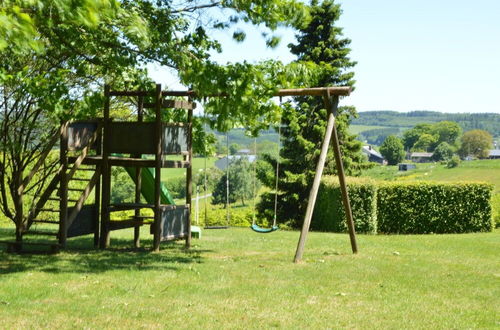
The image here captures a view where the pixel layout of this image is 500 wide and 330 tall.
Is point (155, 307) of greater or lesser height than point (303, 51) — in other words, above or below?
below

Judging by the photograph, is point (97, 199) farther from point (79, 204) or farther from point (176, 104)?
point (176, 104)

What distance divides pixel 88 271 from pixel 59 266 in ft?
2.87

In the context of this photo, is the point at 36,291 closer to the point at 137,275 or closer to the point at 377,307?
the point at 137,275

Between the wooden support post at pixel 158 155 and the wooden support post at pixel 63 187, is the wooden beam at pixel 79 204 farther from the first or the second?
the wooden support post at pixel 158 155

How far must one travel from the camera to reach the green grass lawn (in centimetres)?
693

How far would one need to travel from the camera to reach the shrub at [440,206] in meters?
24.0

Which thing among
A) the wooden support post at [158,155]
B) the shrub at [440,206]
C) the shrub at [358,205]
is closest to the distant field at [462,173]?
the shrub at [440,206]

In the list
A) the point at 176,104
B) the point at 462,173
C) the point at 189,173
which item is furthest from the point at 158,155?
the point at 462,173

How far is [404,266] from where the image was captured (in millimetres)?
11398

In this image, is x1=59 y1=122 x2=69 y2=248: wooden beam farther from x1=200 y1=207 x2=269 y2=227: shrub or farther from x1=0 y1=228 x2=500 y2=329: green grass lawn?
x1=200 y1=207 x2=269 y2=227: shrub

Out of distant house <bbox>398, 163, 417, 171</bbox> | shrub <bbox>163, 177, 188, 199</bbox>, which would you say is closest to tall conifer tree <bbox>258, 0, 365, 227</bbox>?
shrub <bbox>163, 177, 188, 199</bbox>

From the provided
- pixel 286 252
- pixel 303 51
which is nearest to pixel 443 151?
pixel 303 51

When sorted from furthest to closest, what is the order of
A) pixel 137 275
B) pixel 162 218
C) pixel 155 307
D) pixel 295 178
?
pixel 295 178 < pixel 162 218 < pixel 137 275 < pixel 155 307

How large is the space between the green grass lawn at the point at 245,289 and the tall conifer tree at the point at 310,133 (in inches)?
736
